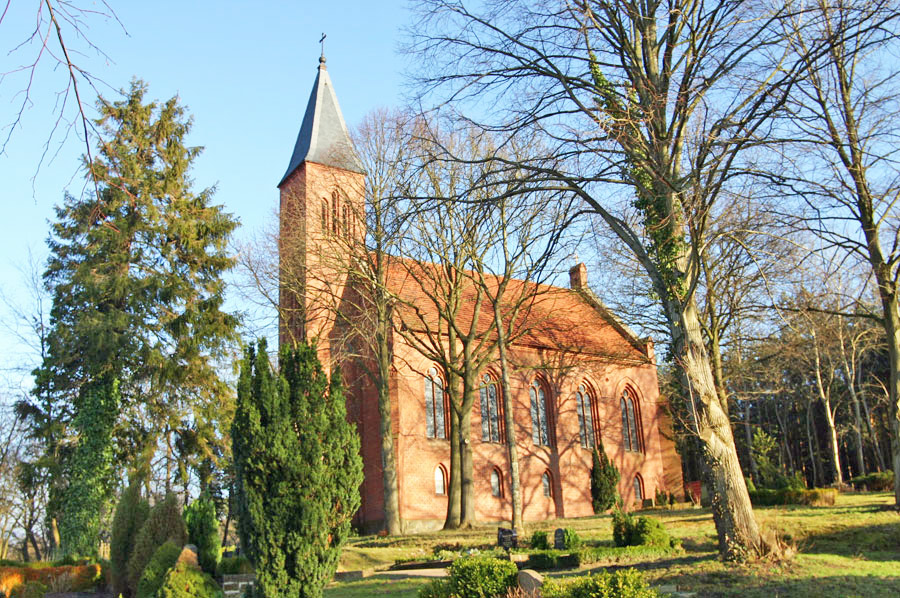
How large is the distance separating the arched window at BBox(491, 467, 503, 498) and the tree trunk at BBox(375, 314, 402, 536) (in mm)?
5981

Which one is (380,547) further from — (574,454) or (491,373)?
(574,454)

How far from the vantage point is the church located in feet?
85.7

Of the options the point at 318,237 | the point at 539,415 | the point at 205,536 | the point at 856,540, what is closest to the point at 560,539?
the point at 856,540

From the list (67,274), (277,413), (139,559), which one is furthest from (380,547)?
(67,274)

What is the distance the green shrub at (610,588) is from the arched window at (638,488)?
96.5 feet

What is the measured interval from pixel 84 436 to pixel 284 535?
48.5 ft

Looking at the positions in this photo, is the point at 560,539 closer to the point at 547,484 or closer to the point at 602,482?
the point at 547,484

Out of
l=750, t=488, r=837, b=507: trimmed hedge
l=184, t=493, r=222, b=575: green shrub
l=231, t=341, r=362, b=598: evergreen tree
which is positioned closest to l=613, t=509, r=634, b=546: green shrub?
l=231, t=341, r=362, b=598: evergreen tree

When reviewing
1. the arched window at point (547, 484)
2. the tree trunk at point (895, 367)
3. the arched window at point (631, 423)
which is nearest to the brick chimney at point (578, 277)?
the arched window at point (631, 423)

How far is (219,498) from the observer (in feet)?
139

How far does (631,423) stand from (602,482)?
508 cm

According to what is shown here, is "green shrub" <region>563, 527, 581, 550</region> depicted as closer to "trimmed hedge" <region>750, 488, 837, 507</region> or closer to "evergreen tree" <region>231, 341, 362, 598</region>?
"evergreen tree" <region>231, 341, 362, 598</region>

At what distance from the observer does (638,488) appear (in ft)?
117

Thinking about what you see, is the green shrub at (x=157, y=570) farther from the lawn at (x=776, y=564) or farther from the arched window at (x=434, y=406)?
the arched window at (x=434, y=406)
